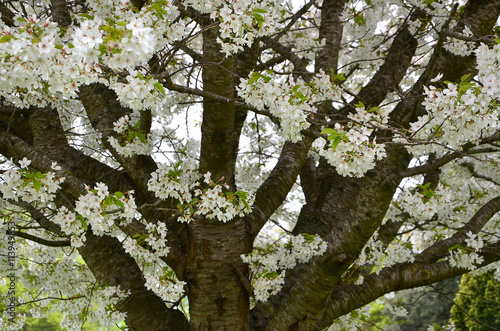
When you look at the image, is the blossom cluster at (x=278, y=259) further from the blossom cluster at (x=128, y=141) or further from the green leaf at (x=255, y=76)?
the green leaf at (x=255, y=76)

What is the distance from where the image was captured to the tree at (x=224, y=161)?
197cm

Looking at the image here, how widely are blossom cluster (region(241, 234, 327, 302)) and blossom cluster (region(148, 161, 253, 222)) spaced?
451 mm

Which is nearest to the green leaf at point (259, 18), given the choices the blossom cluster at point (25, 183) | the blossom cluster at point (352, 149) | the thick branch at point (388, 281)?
the blossom cluster at point (352, 149)

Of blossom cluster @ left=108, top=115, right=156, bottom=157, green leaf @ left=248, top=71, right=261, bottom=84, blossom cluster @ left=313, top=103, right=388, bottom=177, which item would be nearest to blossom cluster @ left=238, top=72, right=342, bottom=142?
green leaf @ left=248, top=71, right=261, bottom=84

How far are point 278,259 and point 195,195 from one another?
111cm

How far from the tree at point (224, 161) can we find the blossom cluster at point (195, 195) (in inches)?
0.6

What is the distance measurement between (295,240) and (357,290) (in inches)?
26.9

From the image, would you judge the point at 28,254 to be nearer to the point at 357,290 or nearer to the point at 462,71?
the point at 357,290

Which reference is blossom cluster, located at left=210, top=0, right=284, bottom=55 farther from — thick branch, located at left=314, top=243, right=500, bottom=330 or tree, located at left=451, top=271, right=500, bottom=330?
tree, located at left=451, top=271, right=500, bottom=330

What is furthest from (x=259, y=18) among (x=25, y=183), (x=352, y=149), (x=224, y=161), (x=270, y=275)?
(x=270, y=275)

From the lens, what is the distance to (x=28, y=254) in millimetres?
4949

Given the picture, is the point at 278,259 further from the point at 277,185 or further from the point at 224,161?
the point at 224,161

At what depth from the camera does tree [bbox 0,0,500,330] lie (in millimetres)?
1969

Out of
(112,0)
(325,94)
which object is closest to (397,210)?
(325,94)
